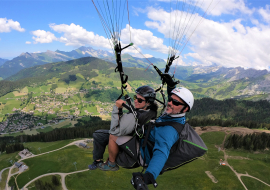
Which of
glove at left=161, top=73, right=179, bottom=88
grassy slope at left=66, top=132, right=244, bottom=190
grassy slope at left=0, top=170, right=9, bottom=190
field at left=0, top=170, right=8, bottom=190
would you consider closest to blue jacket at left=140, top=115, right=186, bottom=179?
glove at left=161, top=73, right=179, bottom=88

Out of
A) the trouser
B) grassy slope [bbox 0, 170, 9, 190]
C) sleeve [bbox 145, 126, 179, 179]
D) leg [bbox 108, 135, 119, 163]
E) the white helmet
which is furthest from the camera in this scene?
grassy slope [bbox 0, 170, 9, 190]

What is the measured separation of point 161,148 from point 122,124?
221 cm

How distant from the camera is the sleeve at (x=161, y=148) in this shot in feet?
13.7

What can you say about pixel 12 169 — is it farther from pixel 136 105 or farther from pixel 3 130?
pixel 3 130

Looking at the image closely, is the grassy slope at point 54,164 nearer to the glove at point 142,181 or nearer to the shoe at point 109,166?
the shoe at point 109,166

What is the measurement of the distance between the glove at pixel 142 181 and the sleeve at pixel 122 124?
240 cm

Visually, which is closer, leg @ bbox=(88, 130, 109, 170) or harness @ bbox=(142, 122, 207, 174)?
harness @ bbox=(142, 122, 207, 174)

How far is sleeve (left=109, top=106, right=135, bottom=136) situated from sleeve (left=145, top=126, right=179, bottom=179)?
151cm

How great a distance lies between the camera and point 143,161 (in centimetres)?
628

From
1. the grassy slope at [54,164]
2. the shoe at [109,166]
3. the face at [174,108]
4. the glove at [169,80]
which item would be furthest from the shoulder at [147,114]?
the grassy slope at [54,164]

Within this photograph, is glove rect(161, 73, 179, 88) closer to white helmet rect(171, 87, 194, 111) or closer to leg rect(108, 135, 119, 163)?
white helmet rect(171, 87, 194, 111)

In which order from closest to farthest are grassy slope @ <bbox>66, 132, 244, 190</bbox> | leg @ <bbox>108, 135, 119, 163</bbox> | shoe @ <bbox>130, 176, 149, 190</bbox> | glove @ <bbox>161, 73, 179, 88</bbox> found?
shoe @ <bbox>130, 176, 149, 190</bbox> → leg @ <bbox>108, 135, 119, 163</bbox> → glove @ <bbox>161, 73, 179, 88</bbox> → grassy slope @ <bbox>66, 132, 244, 190</bbox>

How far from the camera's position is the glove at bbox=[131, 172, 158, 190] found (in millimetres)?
3678

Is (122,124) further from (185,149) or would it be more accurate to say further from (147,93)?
(185,149)
